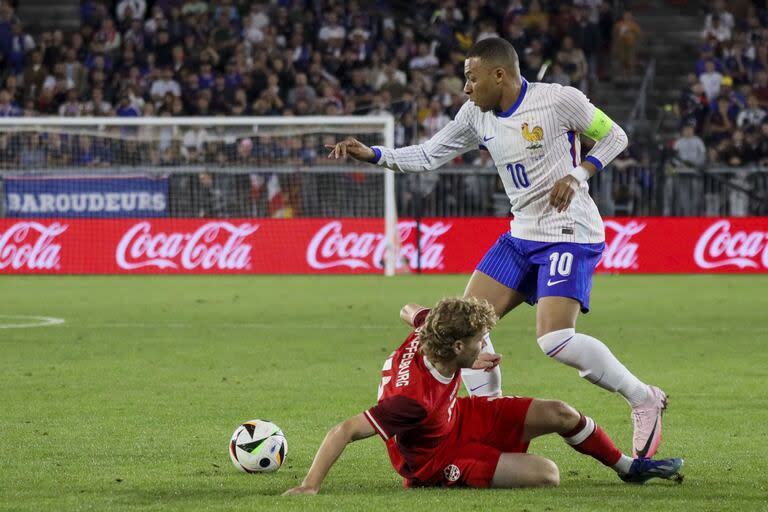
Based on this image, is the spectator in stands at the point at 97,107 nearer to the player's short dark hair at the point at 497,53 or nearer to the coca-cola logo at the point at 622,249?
the coca-cola logo at the point at 622,249

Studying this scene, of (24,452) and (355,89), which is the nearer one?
(24,452)

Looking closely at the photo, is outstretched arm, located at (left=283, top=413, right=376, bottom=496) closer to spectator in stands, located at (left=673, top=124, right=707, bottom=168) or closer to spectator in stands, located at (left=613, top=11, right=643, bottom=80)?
spectator in stands, located at (left=673, top=124, right=707, bottom=168)

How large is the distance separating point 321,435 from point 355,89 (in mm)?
20327

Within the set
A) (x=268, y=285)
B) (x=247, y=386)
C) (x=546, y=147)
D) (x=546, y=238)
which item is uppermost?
(x=546, y=147)

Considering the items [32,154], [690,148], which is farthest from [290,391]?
[690,148]

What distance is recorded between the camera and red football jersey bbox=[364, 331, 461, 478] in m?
6.29

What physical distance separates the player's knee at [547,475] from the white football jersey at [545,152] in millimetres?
1368

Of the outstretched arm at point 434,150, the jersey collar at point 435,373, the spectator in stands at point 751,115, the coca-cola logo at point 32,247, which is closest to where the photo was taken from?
the jersey collar at point 435,373

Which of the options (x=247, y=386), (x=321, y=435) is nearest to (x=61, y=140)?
(x=247, y=386)

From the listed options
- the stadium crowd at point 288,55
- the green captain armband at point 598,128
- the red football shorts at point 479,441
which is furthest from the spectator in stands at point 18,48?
the red football shorts at point 479,441

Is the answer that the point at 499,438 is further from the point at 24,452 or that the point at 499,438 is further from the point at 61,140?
the point at 61,140

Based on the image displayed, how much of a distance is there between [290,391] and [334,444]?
4.33 metres

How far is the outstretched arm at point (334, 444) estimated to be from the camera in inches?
246

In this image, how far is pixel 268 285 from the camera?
22000mm
